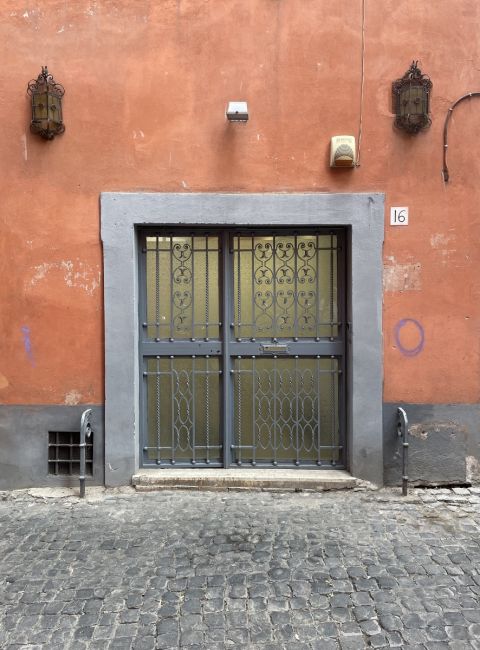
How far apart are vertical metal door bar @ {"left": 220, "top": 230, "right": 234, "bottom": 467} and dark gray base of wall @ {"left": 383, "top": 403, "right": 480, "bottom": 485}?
1531mm

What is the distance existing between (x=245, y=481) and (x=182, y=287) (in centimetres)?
199

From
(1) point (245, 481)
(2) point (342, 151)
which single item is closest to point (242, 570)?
(1) point (245, 481)

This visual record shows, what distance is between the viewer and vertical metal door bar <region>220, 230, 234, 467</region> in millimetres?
4758

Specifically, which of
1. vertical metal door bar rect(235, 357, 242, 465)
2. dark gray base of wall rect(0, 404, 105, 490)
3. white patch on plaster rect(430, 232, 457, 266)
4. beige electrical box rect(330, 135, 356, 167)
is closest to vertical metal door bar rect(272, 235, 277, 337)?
vertical metal door bar rect(235, 357, 242, 465)

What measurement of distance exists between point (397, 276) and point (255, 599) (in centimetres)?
304

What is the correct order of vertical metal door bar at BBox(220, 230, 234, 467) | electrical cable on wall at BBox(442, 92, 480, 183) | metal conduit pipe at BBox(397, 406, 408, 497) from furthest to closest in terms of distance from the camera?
vertical metal door bar at BBox(220, 230, 234, 467)
electrical cable on wall at BBox(442, 92, 480, 183)
metal conduit pipe at BBox(397, 406, 408, 497)

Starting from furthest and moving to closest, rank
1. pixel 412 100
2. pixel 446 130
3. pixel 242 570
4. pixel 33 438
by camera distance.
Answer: pixel 33 438
pixel 446 130
pixel 412 100
pixel 242 570

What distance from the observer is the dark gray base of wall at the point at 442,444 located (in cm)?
458

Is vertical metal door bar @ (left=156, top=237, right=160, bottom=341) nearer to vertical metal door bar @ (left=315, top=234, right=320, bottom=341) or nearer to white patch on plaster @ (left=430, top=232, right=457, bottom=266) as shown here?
vertical metal door bar @ (left=315, top=234, right=320, bottom=341)

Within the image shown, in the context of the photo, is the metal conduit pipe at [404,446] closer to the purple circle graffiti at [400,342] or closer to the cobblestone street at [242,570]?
the cobblestone street at [242,570]

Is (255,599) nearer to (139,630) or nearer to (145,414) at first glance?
(139,630)

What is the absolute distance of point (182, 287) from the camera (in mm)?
4805

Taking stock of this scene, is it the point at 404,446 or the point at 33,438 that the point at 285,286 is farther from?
the point at 33,438

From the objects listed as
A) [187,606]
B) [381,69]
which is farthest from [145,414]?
[381,69]
